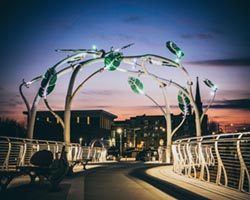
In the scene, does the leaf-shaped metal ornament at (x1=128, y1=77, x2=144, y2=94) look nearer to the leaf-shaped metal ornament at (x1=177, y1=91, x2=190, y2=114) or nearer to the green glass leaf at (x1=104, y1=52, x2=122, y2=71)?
the leaf-shaped metal ornament at (x1=177, y1=91, x2=190, y2=114)

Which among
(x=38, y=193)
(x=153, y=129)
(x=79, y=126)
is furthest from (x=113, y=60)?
(x=153, y=129)

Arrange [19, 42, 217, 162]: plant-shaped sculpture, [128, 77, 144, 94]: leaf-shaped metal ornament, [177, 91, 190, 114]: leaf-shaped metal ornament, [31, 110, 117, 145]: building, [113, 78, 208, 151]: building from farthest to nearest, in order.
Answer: [113, 78, 208, 151]: building < [31, 110, 117, 145]: building < [128, 77, 144, 94]: leaf-shaped metal ornament < [177, 91, 190, 114]: leaf-shaped metal ornament < [19, 42, 217, 162]: plant-shaped sculpture

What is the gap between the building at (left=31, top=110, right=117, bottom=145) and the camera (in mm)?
86000

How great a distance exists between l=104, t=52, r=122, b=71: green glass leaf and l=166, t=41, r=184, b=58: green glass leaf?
14.1ft

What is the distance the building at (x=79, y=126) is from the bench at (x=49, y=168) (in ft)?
244

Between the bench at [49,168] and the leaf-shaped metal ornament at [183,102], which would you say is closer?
the bench at [49,168]

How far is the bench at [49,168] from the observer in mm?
9656

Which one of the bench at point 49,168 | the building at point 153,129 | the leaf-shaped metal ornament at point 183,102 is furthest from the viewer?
the building at point 153,129

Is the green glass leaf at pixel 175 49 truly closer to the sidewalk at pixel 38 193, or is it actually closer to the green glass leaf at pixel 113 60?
the green glass leaf at pixel 113 60

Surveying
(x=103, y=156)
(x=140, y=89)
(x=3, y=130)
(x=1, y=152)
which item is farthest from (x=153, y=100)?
(x=3, y=130)

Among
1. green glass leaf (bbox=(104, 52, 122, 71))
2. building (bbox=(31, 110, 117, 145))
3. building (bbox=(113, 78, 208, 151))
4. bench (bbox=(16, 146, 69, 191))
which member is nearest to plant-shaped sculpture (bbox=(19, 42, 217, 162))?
green glass leaf (bbox=(104, 52, 122, 71))

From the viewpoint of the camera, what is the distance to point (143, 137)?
137 metres

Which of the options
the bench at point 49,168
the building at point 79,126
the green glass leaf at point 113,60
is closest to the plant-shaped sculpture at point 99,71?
the green glass leaf at point 113,60

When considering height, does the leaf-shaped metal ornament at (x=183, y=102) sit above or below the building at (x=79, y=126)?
below
